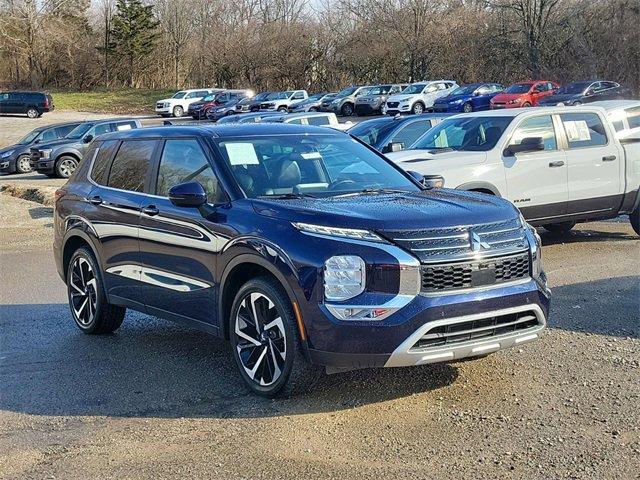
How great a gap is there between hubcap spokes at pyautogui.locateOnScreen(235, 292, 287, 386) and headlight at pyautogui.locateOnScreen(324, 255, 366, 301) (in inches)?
18.5

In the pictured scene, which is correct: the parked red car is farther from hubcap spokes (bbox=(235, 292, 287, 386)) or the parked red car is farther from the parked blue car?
hubcap spokes (bbox=(235, 292, 287, 386))

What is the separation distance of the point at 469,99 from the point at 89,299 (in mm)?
36218

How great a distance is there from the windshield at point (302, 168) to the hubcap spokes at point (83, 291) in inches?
83.2

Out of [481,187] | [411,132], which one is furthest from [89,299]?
[411,132]

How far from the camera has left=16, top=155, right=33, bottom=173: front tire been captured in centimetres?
2742

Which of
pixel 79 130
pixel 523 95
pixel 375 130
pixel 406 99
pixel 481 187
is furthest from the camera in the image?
pixel 406 99

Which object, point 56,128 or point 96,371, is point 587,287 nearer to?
point 96,371

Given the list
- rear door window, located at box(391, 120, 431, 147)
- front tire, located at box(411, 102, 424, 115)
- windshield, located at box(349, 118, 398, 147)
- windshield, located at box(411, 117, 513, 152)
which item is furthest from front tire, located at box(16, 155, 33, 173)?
front tire, located at box(411, 102, 424, 115)

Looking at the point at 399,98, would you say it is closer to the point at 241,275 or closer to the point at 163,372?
the point at 163,372

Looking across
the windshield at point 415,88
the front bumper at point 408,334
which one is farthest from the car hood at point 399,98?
the front bumper at point 408,334

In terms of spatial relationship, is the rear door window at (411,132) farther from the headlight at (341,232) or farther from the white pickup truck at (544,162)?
the headlight at (341,232)

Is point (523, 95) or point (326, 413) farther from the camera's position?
point (523, 95)

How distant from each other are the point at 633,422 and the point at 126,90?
69.1m

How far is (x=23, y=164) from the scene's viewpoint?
90.6 ft
